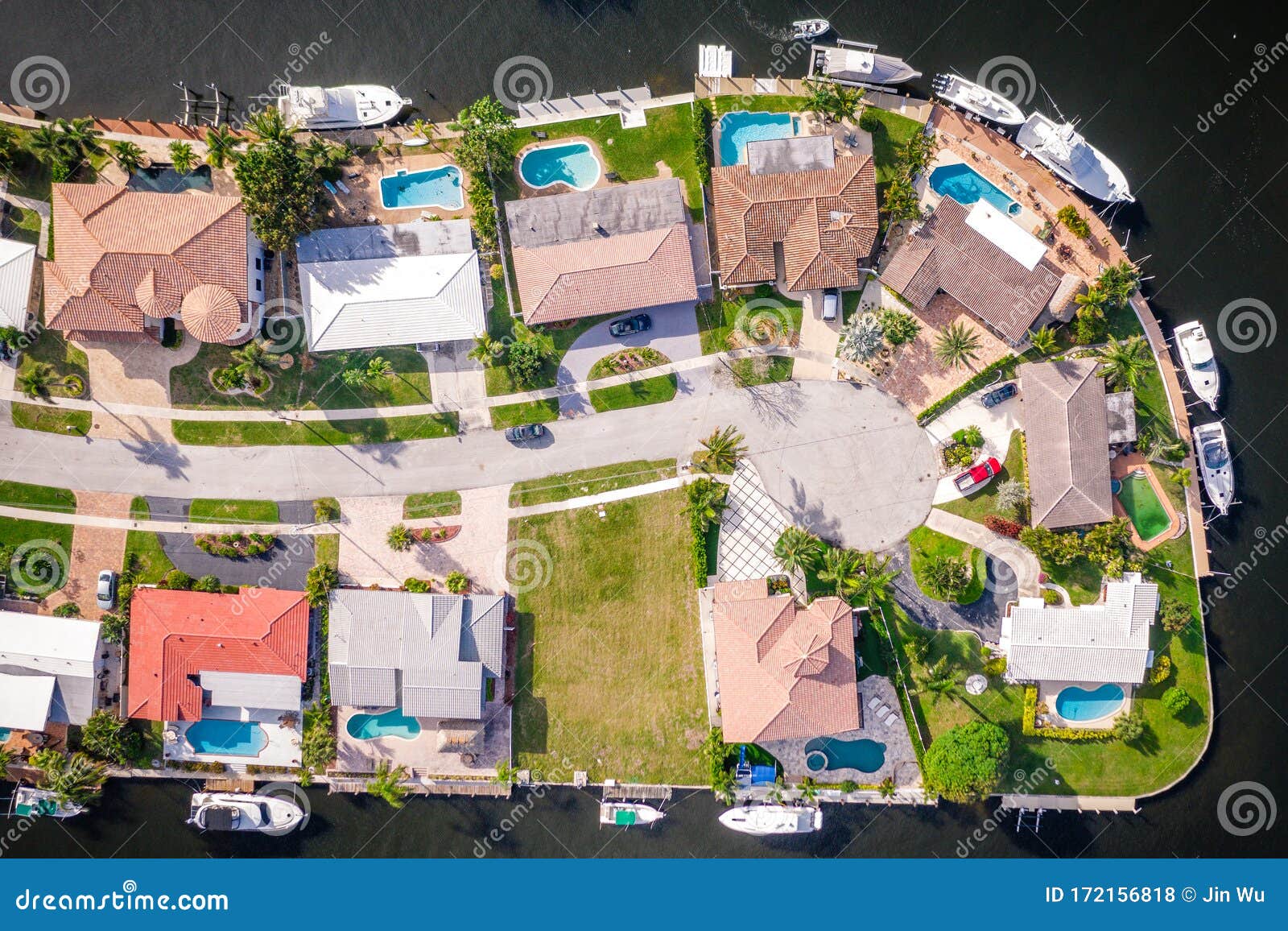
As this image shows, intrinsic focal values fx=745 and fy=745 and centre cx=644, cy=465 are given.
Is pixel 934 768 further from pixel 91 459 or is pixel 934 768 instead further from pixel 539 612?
pixel 91 459

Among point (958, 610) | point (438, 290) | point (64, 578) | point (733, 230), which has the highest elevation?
point (733, 230)

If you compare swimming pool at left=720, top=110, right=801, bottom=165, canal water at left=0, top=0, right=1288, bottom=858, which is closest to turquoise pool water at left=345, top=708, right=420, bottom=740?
canal water at left=0, top=0, right=1288, bottom=858

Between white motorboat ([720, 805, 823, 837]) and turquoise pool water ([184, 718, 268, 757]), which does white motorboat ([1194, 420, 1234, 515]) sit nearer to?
white motorboat ([720, 805, 823, 837])

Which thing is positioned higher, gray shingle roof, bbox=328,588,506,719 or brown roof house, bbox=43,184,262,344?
brown roof house, bbox=43,184,262,344

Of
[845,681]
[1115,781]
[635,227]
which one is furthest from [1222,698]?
[635,227]

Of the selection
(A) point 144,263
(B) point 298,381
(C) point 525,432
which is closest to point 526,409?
(C) point 525,432

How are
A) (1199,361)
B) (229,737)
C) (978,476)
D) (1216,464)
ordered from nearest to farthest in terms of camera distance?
(978,476)
(1199,361)
(1216,464)
(229,737)

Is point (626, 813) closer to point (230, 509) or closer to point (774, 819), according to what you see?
point (774, 819)
